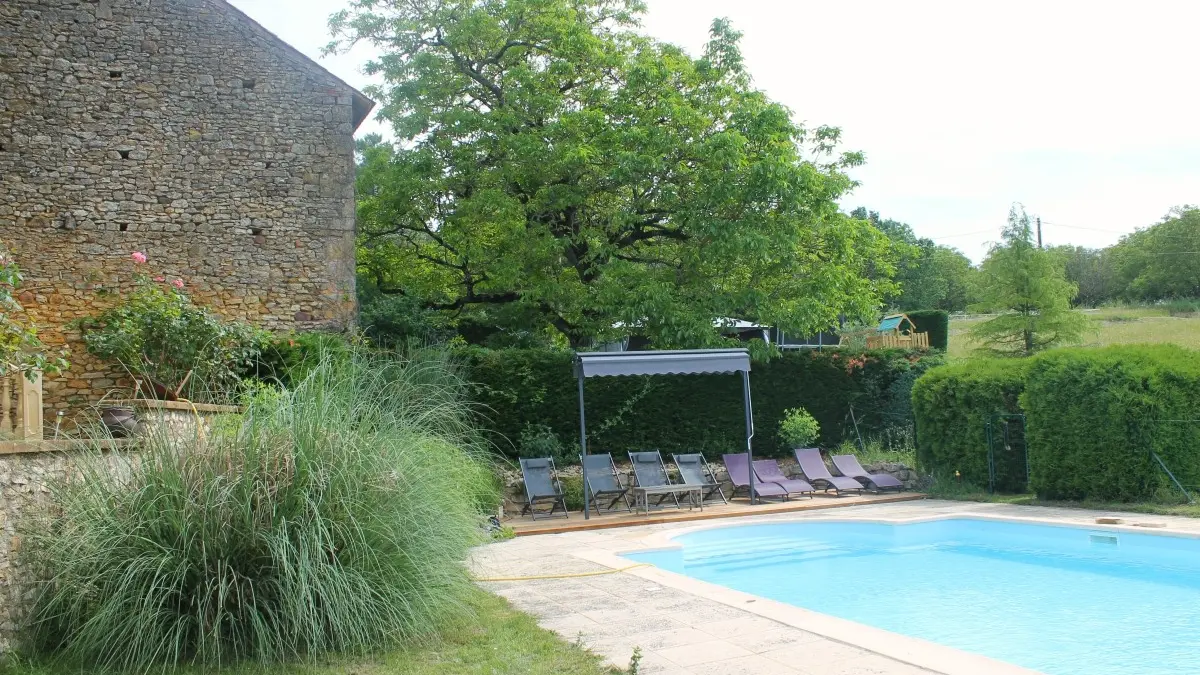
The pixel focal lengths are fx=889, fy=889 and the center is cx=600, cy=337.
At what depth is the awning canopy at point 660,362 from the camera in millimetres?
11562

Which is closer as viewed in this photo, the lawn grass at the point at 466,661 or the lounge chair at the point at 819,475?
the lawn grass at the point at 466,661

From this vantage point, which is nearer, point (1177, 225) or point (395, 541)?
point (395, 541)

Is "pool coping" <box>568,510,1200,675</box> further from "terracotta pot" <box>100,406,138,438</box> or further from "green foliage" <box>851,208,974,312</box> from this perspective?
"green foliage" <box>851,208,974,312</box>

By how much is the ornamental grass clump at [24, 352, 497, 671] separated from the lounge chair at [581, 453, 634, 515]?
658cm

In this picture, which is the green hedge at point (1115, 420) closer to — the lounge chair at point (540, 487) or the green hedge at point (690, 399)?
the green hedge at point (690, 399)

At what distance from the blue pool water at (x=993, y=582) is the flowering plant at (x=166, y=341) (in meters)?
5.70

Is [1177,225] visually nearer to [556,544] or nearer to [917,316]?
[917,316]

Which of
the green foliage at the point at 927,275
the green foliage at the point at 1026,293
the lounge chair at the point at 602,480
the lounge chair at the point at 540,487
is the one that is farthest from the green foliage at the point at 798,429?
the green foliage at the point at 927,275

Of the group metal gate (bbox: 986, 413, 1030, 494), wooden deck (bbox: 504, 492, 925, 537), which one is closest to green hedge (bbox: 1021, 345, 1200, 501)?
metal gate (bbox: 986, 413, 1030, 494)

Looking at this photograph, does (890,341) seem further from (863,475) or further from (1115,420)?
(1115,420)

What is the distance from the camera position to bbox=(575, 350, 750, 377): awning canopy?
11.6m

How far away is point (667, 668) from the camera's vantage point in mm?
4586

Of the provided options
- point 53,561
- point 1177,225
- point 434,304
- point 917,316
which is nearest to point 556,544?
point 53,561

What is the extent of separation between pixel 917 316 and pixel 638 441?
16.3 metres
